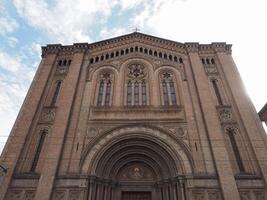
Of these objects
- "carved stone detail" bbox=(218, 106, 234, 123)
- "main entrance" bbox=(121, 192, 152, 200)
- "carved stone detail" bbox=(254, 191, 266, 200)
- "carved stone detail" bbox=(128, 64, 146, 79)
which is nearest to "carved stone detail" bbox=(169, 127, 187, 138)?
"carved stone detail" bbox=(218, 106, 234, 123)

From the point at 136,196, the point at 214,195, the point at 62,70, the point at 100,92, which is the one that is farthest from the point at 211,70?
the point at 62,70

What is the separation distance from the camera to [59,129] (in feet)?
44.3

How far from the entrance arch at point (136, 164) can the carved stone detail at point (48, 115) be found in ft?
13.4

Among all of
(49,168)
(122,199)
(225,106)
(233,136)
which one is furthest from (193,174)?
(49,168)

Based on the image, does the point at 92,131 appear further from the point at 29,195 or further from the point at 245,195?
the point at 245,195

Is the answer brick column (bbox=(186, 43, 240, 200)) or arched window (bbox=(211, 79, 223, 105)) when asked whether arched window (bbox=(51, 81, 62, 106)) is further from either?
arched window (bbox=(211, 79, 223, 105))

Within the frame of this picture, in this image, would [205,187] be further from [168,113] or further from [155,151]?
[168,113]

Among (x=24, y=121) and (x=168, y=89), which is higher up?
(x=168, y=89)

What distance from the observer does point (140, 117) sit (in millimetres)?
14383

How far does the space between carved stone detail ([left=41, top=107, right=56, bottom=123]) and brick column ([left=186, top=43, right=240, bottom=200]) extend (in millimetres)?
11260

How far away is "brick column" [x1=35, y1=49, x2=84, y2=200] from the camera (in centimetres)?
1139

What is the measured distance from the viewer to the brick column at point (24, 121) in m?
12.1

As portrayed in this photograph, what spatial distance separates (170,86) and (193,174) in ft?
24.7

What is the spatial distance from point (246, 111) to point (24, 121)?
633 inches
